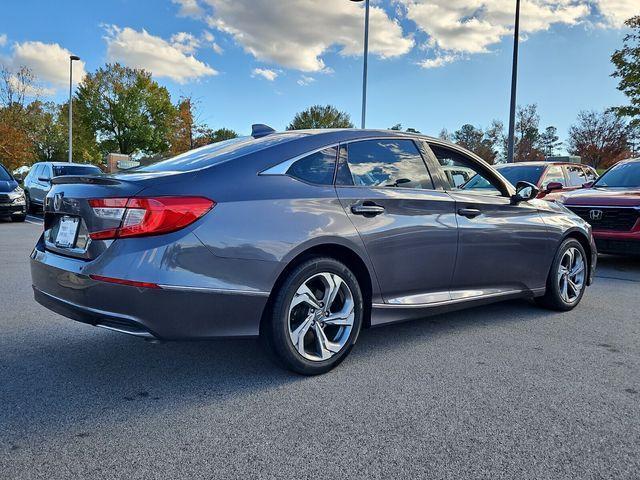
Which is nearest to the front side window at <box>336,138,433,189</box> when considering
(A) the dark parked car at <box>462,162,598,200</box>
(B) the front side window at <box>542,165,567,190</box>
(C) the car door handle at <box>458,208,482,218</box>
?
(C) the car door handle at <box>458,208,482,218</box>

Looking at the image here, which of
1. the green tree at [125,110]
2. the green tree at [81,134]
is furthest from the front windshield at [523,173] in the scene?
the green tree at [81,134]

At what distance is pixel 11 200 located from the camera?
13.1 meters

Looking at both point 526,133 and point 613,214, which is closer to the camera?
point 613,214

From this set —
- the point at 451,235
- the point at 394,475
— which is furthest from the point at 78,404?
the point at 451,235

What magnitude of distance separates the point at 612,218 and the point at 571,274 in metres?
2.98

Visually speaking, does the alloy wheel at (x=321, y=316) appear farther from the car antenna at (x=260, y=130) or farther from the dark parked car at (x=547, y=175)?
the dark parked car at (x=547, y=175)

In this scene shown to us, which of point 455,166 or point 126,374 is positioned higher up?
point 455,166

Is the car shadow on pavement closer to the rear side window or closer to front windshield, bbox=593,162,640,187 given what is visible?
the rear side window

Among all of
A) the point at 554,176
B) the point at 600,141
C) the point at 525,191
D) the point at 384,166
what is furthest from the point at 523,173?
the point at 600,141

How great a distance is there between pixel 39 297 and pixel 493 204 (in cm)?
337

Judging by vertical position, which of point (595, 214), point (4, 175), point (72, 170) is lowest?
point (595, 214)

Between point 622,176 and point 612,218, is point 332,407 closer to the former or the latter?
point 612,218

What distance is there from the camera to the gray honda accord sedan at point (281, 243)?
266cm

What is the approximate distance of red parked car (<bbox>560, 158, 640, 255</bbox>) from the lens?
282 inches
